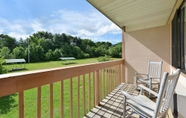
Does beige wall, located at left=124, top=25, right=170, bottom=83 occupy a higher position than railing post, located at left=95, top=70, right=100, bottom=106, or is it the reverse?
beige wall, located at left=124, top=25, right=170, bottom=83

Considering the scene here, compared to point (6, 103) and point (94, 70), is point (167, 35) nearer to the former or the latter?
point (94, 70)

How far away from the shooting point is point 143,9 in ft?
8.97

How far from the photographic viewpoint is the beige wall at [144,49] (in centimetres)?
359

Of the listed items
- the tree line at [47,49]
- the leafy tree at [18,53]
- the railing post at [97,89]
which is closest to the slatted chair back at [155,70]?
the railing post at [97,89]

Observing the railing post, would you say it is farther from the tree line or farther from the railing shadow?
the tree line

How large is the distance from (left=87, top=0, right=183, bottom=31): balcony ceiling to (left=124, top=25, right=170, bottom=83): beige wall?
32cm

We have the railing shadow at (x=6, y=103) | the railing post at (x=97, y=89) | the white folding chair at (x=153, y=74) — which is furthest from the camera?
the white folding chair at (x=153, y=74)

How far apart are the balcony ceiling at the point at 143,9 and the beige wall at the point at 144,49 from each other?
12.7 inches

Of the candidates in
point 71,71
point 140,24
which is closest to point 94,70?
point 71,71

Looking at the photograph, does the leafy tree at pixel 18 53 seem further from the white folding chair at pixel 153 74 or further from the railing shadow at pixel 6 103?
the white folding chair at pixel 153 74

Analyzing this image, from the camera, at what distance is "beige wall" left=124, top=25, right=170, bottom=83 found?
11.8ft

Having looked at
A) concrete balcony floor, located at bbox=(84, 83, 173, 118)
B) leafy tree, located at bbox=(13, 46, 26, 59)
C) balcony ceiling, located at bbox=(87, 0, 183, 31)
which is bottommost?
concrete balcony floor, located at bbox=(84, 83, 173, 118)

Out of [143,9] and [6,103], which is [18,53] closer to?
[6,103]

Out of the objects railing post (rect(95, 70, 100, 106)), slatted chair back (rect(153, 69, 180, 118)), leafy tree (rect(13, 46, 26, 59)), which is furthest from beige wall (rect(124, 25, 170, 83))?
leafy tree (rect(13, 46, 26, 59))
